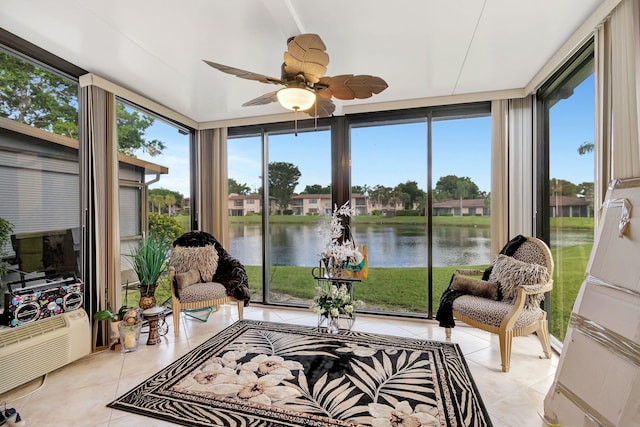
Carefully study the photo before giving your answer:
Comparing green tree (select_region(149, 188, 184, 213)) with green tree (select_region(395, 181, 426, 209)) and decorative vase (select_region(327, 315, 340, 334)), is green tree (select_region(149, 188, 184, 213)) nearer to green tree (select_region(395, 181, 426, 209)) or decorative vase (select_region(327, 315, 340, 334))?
decorative vase (select_region(327, 315, 340, 334))

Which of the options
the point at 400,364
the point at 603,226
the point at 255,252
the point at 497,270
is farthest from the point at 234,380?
the point at 603,226

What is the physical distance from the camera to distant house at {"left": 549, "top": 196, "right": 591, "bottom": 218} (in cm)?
248

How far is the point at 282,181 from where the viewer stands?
13.9ft

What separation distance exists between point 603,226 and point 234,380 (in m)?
2.75

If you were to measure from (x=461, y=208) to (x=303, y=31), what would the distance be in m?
2.68

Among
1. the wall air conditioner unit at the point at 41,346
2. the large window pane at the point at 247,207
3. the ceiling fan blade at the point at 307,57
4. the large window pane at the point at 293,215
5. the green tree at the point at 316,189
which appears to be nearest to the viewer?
the ceiling fan blade at the point at 307,57

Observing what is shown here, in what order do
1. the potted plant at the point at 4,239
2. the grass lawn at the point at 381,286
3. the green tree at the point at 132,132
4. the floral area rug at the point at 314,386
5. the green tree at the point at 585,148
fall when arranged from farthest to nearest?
the grass lawn at the point at 381,286
the green tree at the point at 132,132
the green tree at the point at 585,148
the potted plant at the point at 4,239
the floral area rug at the point at 314,386

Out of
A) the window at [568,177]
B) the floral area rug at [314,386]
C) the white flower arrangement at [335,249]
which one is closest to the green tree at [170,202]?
the floral area rug at [314,386]

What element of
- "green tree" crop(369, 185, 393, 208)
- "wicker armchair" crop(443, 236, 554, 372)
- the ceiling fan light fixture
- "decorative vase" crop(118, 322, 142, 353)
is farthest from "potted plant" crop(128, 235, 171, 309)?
"wicker armchair" crop(443, 236, 554, 372)

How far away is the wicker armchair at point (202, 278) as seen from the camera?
10.3 ft

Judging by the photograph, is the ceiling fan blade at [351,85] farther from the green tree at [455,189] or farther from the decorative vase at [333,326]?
the decorative vase at [333,326]

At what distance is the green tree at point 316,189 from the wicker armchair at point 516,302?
2026 mm

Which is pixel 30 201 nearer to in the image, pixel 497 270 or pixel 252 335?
pixel 252 335

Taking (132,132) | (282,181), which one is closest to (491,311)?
(282,181)
